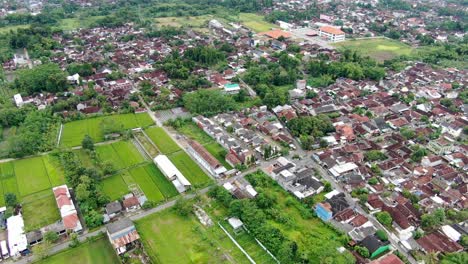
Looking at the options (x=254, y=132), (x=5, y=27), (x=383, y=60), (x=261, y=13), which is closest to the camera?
(x=254, y=132)

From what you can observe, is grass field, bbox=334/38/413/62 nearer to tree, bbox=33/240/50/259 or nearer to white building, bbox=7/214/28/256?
tree, bbox=33/240/50/259

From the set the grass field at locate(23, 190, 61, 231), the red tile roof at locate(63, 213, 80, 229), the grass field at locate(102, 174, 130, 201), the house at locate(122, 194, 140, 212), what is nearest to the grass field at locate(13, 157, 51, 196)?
the grass field at locate(23, 190, 61, 231)

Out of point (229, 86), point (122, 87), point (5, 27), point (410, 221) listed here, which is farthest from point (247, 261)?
point (5, 27)

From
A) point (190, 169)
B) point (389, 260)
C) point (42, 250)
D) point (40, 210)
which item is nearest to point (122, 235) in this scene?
point (42, 250)

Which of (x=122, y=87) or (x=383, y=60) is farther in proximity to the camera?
(x=383, y=60)

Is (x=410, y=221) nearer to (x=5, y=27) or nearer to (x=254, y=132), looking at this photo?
(x=254, y=132)

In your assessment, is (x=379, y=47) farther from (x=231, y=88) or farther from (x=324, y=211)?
(x=324, y=211)
